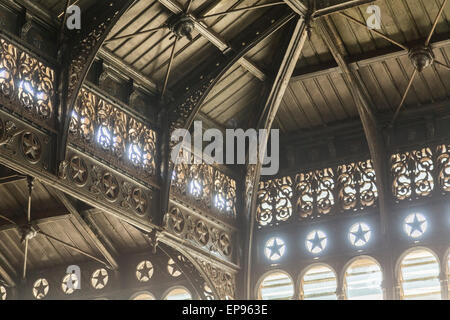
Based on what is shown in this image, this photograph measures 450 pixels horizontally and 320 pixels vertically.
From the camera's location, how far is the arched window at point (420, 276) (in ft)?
46.3

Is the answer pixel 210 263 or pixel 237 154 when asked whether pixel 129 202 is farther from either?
pixel 237 154

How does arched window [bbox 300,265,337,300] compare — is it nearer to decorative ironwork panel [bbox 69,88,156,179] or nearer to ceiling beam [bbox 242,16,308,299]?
ceiling beam [bbox 242,16,308,299]

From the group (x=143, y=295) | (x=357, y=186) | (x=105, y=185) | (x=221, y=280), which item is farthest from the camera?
(x=143, y=295)

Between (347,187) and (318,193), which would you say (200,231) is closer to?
(318,193)

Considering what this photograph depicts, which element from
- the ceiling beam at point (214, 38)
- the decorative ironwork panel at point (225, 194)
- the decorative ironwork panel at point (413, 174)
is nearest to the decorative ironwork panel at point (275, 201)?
the decorative ironwork panel at point (225, 194)

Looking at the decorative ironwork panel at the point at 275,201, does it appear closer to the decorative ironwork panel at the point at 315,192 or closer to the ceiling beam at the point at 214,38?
the decorative ironwork panel at the point at 315,192

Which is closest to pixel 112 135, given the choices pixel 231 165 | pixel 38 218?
pixel 38 218

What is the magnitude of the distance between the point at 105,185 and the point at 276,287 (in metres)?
4.75

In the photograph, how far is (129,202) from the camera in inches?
504

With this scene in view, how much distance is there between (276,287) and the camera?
15.5m
